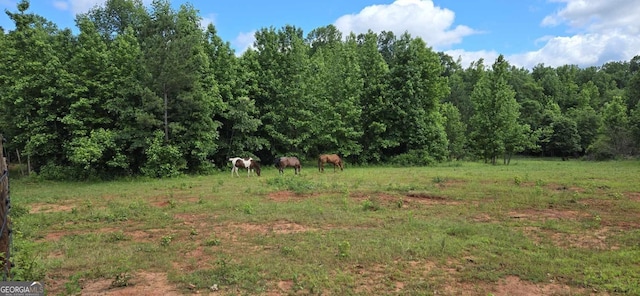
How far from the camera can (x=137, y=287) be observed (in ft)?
18.1

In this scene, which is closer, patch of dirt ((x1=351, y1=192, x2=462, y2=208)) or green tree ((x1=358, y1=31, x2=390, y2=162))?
patch of dirt ((x1=351, y1=192, x2=462, y2=208))

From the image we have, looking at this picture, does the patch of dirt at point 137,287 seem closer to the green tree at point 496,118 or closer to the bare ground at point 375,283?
the bare ground at point 375,283

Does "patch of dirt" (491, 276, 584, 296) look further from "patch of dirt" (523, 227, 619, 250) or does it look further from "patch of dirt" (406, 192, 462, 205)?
"patch of dirt" (406, 192, 462, 205)

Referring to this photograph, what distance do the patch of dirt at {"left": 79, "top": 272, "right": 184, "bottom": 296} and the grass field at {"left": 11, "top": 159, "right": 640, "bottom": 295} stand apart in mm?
27

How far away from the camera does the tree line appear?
66.6ft

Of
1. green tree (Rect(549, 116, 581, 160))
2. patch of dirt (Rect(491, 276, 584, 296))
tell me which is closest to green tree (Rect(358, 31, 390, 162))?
patch of dirt (Rect(491, 276, 584, 296))

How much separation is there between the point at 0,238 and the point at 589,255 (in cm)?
883

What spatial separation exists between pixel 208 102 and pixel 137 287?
1757 cm

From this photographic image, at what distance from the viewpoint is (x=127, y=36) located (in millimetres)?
21922

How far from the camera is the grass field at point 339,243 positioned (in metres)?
5.58

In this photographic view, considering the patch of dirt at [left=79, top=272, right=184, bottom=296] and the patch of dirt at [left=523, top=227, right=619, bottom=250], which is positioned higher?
the patch of dirt at [left=523, top=227, right=619, bottom=250]

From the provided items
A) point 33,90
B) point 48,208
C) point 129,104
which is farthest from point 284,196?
point 33,90

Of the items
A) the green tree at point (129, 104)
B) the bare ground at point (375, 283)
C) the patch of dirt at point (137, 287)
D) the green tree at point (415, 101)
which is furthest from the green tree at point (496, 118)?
the patch of dirt at point (137, 287)

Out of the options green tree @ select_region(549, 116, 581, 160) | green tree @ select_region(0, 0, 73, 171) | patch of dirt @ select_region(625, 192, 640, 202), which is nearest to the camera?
patch of dirt @ select_region(625, 192, 640, 202)
